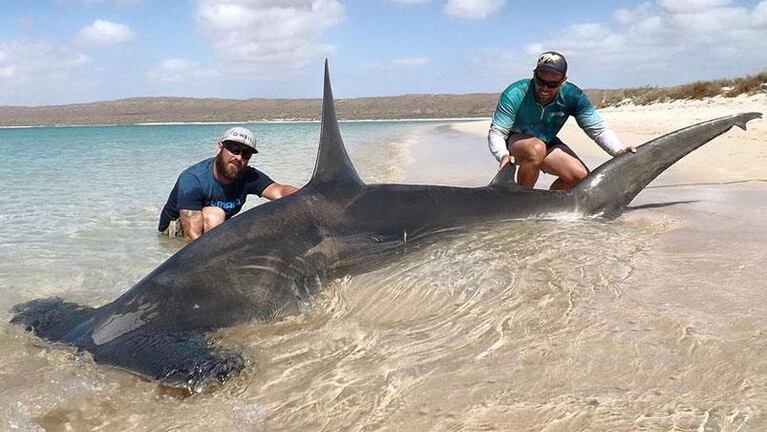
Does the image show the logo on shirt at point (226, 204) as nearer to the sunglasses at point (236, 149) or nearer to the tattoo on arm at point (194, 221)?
the tattoo on arm at point (194, 221)

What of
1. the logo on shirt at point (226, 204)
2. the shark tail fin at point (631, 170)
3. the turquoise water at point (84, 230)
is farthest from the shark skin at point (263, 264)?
the logo on shirt at point (226, 204)

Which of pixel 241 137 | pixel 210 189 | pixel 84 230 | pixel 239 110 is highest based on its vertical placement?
pixel 239 110

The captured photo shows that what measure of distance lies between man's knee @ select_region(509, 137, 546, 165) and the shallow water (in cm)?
168

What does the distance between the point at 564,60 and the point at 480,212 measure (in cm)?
185

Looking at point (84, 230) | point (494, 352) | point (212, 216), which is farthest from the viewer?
point (84, 230)

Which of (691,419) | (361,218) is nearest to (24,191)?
(361,218)

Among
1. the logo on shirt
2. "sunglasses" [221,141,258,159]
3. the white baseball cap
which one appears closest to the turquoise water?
the logo on shirt

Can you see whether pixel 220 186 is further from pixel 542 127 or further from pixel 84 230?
pixel 542 127

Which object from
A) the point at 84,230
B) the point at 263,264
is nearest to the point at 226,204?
the point at 263,264

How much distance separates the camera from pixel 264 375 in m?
2.75

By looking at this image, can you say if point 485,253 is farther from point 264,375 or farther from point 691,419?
point 691,419

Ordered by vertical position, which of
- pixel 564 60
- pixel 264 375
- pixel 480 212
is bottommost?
pixel 264 375

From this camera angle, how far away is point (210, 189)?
5.54m

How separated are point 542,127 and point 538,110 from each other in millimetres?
236
